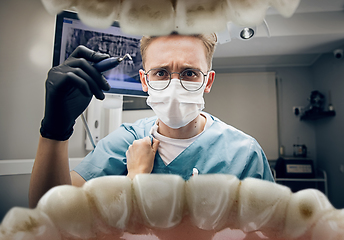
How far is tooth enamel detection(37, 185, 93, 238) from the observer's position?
0.19 metres

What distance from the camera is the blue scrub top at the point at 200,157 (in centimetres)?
38

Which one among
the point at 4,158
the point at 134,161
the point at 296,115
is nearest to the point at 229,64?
the point at 296,115

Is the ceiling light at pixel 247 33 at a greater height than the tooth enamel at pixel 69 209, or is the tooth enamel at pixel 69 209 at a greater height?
the ceiling light at pixel 247 33

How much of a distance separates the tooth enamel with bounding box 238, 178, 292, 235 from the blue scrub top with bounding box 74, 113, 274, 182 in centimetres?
14

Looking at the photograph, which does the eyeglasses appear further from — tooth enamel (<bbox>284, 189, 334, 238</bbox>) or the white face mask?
tooth enamel (<bbox>284, 189, 334, 238</bbox>)

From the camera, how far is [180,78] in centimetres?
34

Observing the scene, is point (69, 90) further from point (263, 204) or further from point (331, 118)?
point (331, 118)

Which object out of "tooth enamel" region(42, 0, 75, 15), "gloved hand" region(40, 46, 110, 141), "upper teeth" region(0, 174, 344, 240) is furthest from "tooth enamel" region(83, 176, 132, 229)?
"tooth enamel" region(42, 0, 75, 15)

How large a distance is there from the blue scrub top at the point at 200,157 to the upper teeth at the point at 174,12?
0.23 meters

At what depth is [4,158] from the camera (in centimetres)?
31

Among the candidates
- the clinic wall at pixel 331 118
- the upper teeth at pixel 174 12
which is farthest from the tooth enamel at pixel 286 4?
the clinic wall at pixel 331 118

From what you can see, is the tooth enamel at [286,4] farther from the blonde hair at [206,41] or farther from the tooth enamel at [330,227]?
the tooth enamel at [330,227]

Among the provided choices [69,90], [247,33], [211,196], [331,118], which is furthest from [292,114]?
[69,90]

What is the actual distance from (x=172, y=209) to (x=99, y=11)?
0.26 meters
